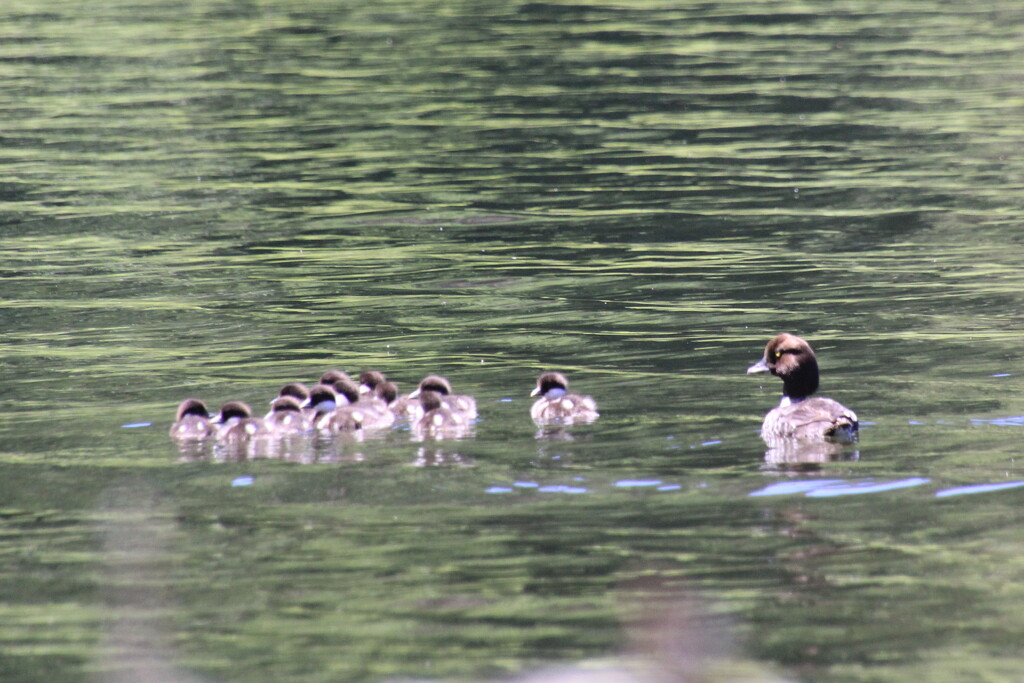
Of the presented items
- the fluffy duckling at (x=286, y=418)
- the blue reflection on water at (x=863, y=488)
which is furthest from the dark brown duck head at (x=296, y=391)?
the blue reflection on water at (x=863, y=488)

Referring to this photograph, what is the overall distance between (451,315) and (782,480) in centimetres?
583

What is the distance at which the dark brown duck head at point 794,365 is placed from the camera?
11148mm

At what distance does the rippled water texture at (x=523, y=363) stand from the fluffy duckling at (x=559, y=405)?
5.7 inches

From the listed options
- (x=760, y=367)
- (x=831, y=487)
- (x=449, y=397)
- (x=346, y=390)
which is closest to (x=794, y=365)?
(x=760, y=367)

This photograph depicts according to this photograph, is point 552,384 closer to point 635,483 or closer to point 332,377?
point 332,377

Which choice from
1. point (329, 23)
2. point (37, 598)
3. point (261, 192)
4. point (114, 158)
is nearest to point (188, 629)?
point (37, 598)

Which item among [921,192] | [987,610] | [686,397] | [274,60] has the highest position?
[274,60]

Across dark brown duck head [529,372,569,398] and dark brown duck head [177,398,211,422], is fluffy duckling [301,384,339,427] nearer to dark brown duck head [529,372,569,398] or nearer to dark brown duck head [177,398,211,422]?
dark brown duck head [177,398,211,422]

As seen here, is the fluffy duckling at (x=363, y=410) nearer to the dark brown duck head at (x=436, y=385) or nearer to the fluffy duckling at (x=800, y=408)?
the dark brown duck head at (x=436, y=385)

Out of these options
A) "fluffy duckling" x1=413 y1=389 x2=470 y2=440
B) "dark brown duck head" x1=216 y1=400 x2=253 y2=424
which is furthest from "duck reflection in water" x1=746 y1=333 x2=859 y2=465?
"dark brown duck head" x1=216 y1=400 x2=253 y2=424

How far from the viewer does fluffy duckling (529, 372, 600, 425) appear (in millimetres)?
11031

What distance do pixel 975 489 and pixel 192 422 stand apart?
5.09 m

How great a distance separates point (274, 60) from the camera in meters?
35.4

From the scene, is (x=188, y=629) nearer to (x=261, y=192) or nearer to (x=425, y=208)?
(x=425, y=208)
